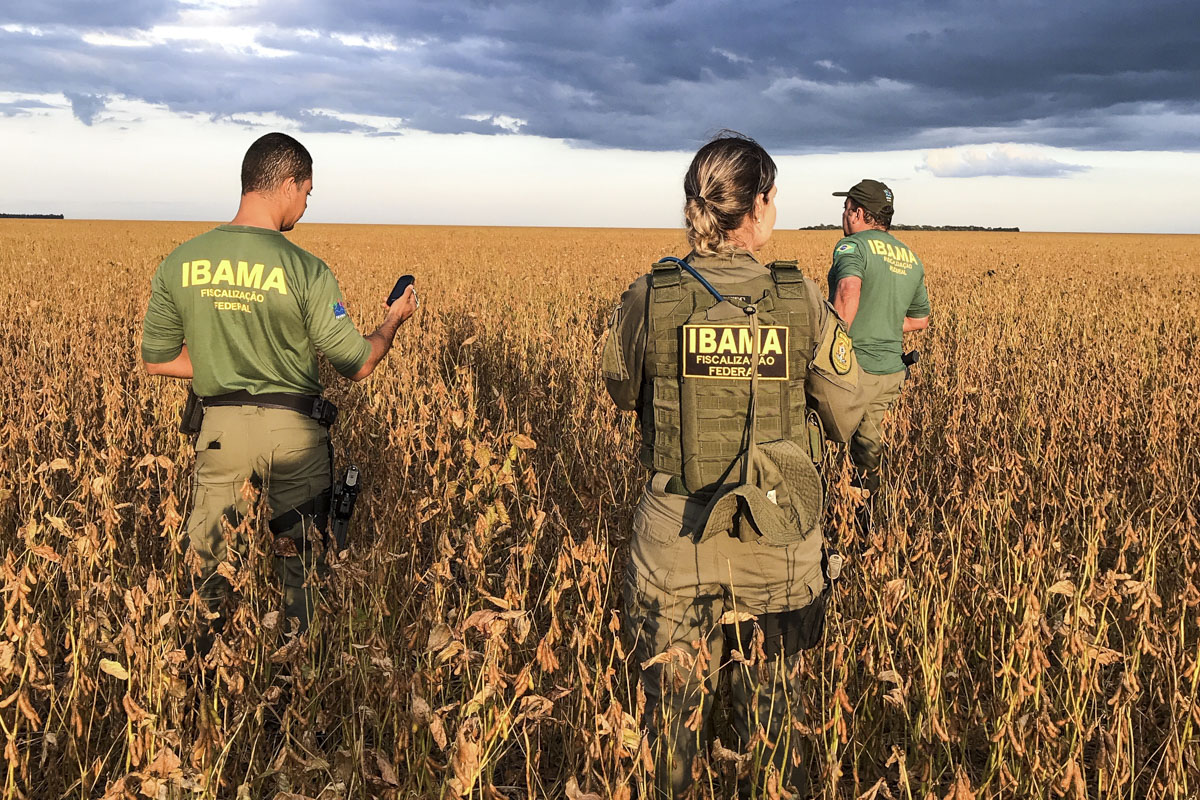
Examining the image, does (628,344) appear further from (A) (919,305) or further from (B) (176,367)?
(A) (919,305)

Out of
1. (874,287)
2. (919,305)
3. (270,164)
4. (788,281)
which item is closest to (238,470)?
(270,164)

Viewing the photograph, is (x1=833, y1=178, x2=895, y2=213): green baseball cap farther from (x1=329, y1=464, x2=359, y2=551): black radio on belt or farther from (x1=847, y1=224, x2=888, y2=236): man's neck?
(x1=329, y1=464, x2=359, y2=551): black radio on belt

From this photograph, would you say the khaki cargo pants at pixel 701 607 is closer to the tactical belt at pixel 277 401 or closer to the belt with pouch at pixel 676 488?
the belt with pouch at pixel 676 488

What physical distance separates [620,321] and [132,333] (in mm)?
8357

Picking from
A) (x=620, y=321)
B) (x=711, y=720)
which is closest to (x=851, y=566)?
(x=711, y=720)

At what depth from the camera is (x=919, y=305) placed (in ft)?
14.5

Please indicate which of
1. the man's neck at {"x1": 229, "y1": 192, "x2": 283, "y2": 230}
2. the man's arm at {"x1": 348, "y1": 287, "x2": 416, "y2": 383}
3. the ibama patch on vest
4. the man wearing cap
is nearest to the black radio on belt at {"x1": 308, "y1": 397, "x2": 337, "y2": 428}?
the man's arm at {"x1": 348, "y1": 287, "x2": 416, "y2": 383}

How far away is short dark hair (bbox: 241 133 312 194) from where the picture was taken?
110 inches

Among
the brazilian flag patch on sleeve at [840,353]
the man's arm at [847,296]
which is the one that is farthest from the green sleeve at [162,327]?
the man's arm at [847,296]

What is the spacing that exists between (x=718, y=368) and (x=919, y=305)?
291 cm

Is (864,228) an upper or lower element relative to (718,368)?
upper

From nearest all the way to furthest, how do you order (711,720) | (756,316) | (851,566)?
(756,316) < (711,720) < (851,566)

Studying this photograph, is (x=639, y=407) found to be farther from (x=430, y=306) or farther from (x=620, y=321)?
(x=430, y=306)

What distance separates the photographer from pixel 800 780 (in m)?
2.23
